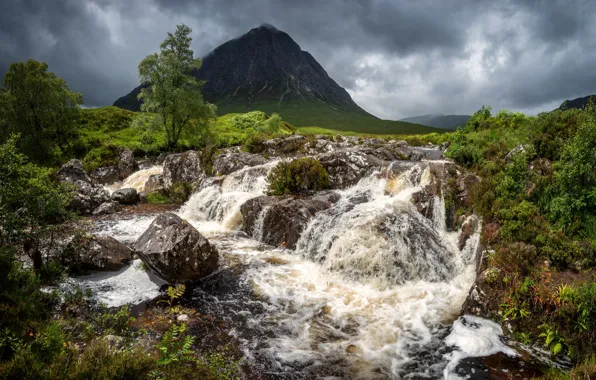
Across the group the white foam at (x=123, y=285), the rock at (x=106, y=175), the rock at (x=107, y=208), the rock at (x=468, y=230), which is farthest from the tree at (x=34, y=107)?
the rock at (x=468, y=230)

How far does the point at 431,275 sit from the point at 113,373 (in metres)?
12.7

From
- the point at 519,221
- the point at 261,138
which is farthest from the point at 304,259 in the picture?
the point at 261,138

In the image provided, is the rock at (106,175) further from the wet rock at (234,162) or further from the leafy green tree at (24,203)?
the leafy green tree at (24,203)

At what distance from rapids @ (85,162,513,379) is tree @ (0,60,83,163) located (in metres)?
29.1

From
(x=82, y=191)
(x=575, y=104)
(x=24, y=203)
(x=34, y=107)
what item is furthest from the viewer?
(x=575, y=104)

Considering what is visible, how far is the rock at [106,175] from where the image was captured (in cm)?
3562

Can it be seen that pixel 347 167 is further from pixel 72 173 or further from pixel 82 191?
pixel 72 173

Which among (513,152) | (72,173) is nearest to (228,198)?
(72,173)

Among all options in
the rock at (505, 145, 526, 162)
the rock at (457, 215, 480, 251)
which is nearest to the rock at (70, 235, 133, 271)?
the rock at (457, 215, 480, 251)

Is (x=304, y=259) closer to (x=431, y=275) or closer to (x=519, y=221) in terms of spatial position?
(x=431, y=275)

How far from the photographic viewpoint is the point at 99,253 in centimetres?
1363

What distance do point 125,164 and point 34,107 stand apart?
48.2ft

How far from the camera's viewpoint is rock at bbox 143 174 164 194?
30.4m

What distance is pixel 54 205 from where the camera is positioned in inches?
424
